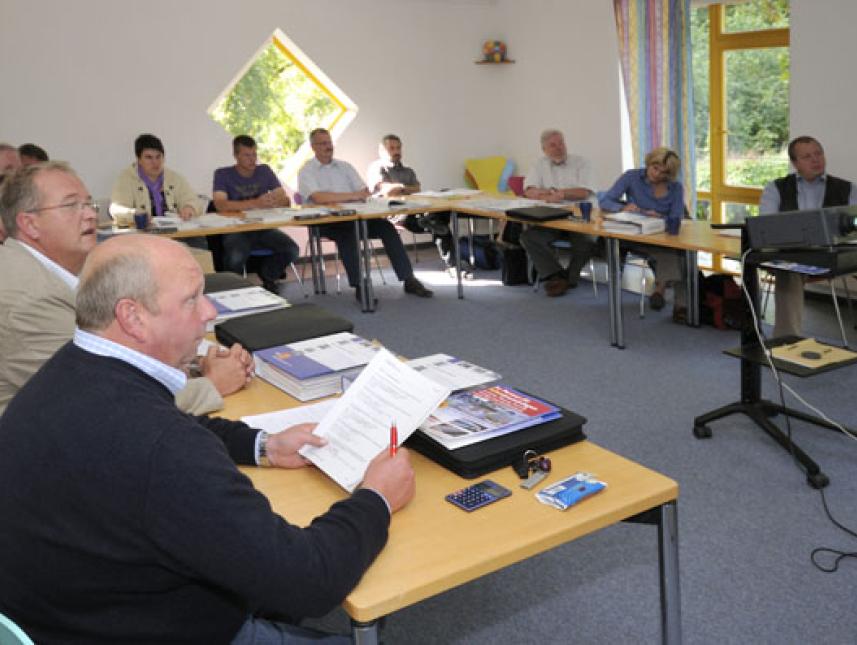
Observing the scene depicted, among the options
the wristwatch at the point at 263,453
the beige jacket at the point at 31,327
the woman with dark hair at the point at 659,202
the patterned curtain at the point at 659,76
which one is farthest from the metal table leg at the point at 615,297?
the wristwatch at the point at 263,453

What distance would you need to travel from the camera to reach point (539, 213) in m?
5.91

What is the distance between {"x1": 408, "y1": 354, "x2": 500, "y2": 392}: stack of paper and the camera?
2111mm

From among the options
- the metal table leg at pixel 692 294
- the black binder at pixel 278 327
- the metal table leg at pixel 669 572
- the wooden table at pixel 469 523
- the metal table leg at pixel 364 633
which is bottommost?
the metal table leg at pixel 692 294

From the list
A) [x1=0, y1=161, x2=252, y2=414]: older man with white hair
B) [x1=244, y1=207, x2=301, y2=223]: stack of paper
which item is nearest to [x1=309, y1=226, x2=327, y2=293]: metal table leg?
[x1=244, y1=207, x2=301, y2=223]: stack of paper

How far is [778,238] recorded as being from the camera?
3260mm

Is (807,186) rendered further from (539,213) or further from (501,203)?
(501,203)

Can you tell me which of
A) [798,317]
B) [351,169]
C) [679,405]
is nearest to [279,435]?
[679,405]

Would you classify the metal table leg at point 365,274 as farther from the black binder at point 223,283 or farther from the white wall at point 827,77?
the white wall at point 827,77

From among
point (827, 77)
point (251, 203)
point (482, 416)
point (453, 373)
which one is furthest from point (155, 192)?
point (482, 416)

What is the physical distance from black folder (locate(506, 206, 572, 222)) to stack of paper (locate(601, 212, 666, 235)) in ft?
1.68

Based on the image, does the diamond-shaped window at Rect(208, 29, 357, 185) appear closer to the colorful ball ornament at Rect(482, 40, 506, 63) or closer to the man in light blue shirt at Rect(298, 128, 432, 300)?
the man in light blue shirt at Rect(298, 128, 432, 300)

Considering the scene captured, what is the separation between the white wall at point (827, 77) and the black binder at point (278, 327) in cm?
428

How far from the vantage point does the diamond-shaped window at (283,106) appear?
27.4ft

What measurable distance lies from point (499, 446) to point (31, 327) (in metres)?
1.26
